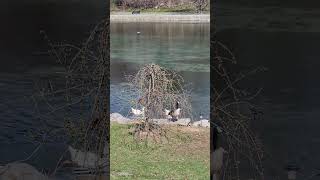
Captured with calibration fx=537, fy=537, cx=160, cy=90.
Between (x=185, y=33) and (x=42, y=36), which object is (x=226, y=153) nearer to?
(x=185, y=33)

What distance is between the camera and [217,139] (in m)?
3.28

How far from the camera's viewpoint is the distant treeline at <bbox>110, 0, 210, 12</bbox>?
3.63m

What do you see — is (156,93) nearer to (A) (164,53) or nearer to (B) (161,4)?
(A) (164,53)

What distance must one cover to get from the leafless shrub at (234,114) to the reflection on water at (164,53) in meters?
0.33

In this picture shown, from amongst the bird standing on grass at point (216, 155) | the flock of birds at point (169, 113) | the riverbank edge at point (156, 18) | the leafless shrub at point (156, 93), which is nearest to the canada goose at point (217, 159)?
the bird standing on grass at point (216, 155)

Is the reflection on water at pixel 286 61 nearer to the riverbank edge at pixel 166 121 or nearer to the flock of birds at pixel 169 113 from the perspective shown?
the riverbank edge at pixel 166 121

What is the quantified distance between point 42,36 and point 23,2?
0.80 ft

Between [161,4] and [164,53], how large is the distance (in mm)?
394

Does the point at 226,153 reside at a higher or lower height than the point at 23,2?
lower

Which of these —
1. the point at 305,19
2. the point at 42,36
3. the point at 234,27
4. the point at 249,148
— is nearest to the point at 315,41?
the point at 305,19

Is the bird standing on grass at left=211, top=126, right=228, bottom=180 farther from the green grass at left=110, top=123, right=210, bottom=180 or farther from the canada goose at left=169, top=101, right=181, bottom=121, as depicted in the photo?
the canada goose at left=169, top=101, right=181, bottom=121

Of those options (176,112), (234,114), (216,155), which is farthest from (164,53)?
(216,155)

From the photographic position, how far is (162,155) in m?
4.23

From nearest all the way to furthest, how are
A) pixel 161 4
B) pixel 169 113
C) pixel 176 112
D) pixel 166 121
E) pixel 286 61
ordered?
pixel 286 61
pixel 161 4
pixel 176 112
pixel 169 113
pixel 166 121
